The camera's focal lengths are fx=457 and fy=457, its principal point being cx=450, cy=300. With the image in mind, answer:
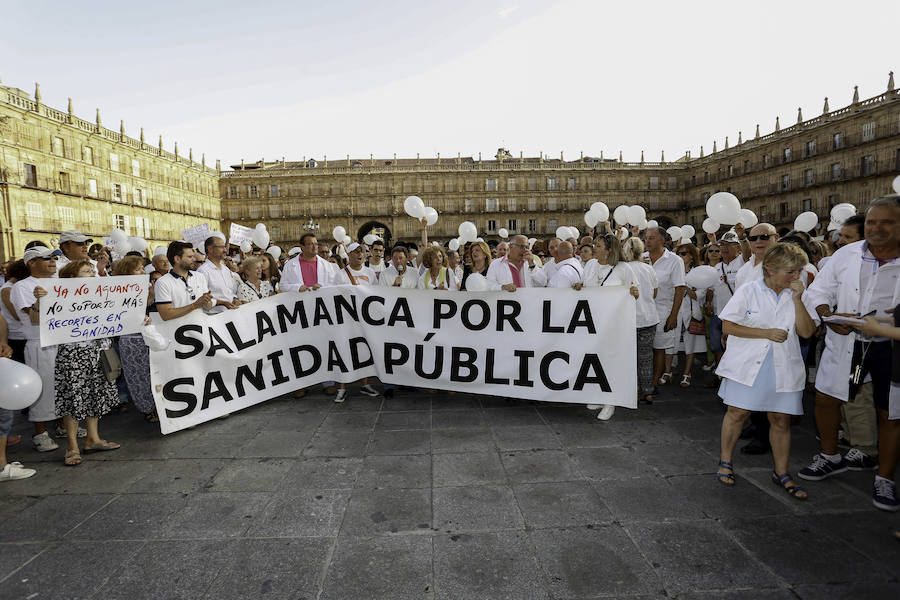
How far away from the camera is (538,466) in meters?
3.33

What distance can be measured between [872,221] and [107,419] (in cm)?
669

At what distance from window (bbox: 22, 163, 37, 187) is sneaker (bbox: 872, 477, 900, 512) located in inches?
1499

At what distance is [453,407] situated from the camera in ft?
15.6

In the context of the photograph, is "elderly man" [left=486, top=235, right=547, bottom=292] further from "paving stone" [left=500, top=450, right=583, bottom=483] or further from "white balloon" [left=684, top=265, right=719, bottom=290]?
"paving stone" [left=500, top=450, right=583, bottom=483]

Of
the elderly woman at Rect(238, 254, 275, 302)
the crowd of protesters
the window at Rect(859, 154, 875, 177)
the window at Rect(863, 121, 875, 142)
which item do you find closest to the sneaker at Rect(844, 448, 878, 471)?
the crowd of protesters

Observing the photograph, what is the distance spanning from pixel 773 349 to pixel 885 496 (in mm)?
1021

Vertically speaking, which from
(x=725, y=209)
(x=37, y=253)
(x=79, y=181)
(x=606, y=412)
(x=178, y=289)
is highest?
(x=79, y=181)

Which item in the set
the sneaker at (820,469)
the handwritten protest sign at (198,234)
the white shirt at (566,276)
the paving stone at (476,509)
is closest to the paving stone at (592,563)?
the paving stone at (476,509)

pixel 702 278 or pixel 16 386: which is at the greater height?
pixel 702 278

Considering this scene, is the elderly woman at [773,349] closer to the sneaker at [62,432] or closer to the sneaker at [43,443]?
the sneaker at [43,443]

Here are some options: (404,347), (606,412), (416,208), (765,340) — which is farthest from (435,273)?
(765,340)

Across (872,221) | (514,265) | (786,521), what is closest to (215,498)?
(786,521)

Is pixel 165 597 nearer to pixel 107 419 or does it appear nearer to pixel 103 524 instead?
pixel 103 524

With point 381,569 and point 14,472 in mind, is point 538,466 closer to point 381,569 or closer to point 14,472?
point 381,569
